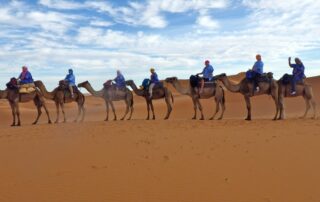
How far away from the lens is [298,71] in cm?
1866

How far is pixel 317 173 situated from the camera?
28.0 feet

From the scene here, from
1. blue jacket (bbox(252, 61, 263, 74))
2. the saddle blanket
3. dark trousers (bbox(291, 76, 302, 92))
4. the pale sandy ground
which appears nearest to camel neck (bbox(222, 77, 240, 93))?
blue jacket (bbox(252, 61, 263, 74))

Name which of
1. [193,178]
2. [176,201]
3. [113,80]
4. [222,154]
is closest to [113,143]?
[222,154]

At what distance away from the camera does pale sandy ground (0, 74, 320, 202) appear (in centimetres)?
757

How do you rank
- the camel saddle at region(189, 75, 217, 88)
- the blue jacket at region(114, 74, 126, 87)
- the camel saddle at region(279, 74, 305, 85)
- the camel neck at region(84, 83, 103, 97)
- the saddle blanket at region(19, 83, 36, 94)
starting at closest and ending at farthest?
1. the camel saddle at region(279, 74, 305, 85)
2. the camel saddle at region(189, 75, 217, 88)
3. the saddle blanket at region(19, 83, 36, 94)
4. the blue jacket at region(114, 74, 126, 87)
5. the camel neck at region(84, 83, 103, 97)

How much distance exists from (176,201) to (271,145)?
4.56 m

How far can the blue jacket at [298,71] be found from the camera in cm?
1858

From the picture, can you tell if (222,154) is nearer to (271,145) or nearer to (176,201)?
(271,145)

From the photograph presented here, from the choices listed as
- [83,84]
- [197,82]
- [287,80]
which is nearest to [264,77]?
[287,80]

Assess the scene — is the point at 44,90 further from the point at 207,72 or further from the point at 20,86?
the point at 207,72

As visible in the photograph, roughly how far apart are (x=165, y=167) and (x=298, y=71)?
1163 centimetres

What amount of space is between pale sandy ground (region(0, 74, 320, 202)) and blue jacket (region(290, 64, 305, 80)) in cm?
578

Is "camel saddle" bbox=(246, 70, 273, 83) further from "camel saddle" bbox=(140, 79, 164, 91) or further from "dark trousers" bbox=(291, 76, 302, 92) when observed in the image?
"camel saddle" bbox=(140, 79, 164, 91)

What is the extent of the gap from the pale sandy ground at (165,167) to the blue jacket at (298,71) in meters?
5.78
